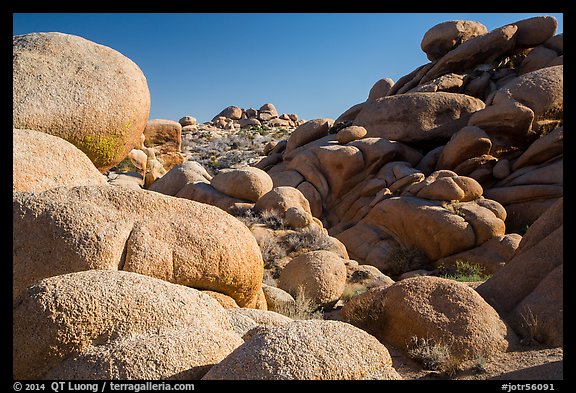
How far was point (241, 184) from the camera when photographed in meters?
15.7

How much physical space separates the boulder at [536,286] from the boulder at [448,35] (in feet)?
81.3

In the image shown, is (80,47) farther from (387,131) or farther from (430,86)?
(430,86)

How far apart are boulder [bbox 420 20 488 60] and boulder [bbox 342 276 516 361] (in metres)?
26.1

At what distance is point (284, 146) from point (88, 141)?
20.7 meters

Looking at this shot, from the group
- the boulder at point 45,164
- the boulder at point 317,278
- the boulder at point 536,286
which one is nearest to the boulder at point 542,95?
the boulder at point 317,278

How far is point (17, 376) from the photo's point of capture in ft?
9.52

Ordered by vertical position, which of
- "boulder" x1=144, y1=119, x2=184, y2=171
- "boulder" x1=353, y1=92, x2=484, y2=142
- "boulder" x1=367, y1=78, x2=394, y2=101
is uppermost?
"boulder" x1=367, y1=78, x2=394, y2=101

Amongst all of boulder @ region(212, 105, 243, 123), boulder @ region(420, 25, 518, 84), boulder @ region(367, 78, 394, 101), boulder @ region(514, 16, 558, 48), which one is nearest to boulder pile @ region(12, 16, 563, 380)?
boulder @ region(420, 25, 518, 84)

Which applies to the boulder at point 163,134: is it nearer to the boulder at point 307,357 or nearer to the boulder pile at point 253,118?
the boulder at point 307,357

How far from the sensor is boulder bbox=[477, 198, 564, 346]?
17.9 ft

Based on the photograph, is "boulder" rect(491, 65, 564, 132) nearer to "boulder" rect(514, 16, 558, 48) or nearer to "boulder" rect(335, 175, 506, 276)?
"boulder" rect(335, 175, 506, 276)

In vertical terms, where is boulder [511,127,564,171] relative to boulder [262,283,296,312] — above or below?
above
